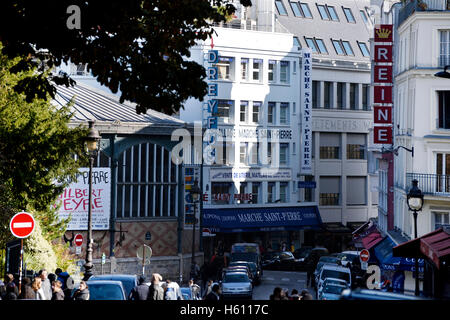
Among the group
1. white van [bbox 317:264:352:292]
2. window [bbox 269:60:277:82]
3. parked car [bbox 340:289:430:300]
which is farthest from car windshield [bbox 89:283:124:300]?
window [bbox 269:60:277:82]

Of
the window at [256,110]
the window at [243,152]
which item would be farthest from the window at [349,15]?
the window at [243,152]

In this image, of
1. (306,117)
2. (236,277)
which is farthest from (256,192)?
(236,277)

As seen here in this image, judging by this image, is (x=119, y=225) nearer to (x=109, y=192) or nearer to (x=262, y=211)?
(x=109, y=192)

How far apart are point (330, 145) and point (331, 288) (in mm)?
37803

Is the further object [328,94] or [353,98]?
[353,98]

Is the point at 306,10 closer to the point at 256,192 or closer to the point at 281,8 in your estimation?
the point at 281,8

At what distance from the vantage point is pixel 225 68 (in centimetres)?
6494

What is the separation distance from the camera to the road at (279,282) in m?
43.5

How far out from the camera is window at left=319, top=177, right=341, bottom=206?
234ft

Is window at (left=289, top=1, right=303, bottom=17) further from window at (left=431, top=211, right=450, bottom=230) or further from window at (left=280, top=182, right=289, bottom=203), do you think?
window at (left=431, top=211, right=450, bottom=230)

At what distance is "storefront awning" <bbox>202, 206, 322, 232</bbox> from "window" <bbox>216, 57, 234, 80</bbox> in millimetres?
9311

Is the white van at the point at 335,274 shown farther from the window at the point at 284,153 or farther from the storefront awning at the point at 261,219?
the window at the point at 284,153

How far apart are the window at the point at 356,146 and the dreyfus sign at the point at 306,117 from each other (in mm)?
5885
